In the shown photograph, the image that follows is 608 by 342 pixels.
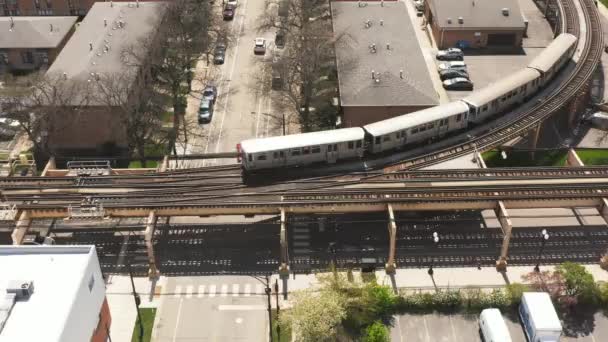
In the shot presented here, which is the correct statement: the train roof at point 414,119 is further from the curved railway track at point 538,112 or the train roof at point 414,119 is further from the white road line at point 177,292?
the white road line at point 177,292

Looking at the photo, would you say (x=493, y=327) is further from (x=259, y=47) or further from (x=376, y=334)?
(x=259, y=47)

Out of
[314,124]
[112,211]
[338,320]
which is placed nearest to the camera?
[338,320]

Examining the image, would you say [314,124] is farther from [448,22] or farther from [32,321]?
[32,321]

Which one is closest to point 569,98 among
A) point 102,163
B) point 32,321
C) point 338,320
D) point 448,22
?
point 448,22

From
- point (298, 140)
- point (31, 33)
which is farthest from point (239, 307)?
point (31, 33)

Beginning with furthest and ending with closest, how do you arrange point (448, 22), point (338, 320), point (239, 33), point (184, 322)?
point (239, 33) → point (448, 22) → point (184, 322) → point (338, 320)
